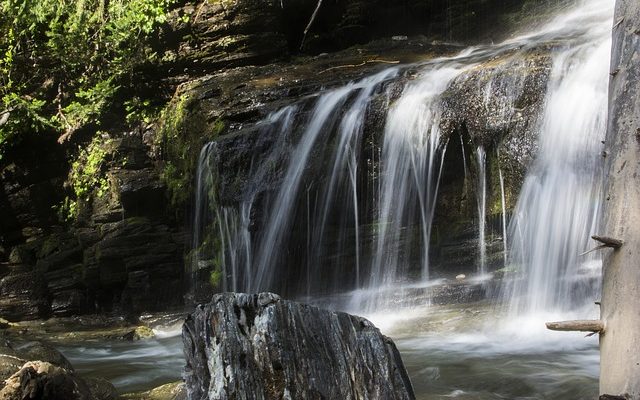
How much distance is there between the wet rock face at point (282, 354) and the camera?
2.50 meters

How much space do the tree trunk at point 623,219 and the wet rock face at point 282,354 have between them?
88 centimetres

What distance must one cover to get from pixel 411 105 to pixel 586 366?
15.2 feet

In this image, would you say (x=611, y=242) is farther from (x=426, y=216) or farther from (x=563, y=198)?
(x=426, y=216)

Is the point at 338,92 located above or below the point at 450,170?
above

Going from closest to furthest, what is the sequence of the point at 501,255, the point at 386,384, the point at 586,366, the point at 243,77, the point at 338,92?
the point at 386,384
the point at 586,366
the point at 501,255
the point at 338,92
the point at 243,77

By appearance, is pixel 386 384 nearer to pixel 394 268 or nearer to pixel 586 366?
pixel 586 366

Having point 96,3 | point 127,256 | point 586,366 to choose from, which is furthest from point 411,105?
point 96,3

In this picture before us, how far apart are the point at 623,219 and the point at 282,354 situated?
4.31 feet

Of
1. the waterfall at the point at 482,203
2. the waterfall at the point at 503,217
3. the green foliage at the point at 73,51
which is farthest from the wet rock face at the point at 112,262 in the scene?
the waterfall at the point at 503,217

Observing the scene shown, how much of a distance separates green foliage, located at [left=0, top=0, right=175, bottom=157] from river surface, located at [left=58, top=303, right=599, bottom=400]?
6024 millimetres

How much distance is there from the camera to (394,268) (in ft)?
28.1

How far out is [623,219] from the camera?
2133 mm

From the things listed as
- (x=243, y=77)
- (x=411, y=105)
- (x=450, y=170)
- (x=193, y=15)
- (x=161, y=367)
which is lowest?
(x=161, y=367)

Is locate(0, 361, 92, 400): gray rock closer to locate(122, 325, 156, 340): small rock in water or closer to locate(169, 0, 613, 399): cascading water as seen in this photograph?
locate(169, 0, 613, 399): cascading water
